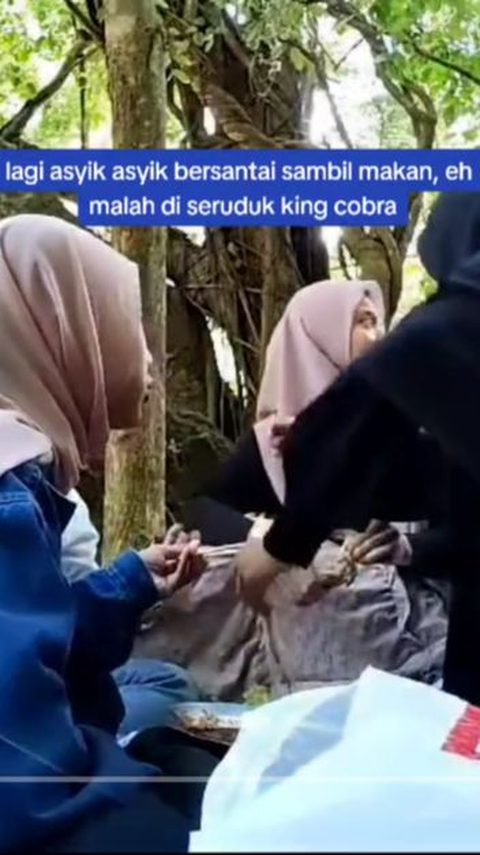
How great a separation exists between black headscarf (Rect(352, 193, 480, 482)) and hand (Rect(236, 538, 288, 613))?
0.93 ft

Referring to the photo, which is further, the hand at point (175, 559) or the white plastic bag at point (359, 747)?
the hand at point (175, 559)

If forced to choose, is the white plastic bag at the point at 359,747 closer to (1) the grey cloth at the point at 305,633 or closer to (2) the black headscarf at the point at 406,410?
(1) the grey cloth at the point at 305,633

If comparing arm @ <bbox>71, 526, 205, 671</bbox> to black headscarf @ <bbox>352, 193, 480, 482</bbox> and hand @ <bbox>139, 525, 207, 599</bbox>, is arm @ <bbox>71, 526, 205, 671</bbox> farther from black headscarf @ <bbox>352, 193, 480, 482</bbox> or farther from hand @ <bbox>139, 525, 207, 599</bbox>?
black headscarf @ <bbox>352, 193, 480, 482</bbox>

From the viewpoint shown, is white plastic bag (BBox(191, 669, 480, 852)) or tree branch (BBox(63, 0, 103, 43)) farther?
tree branch (BBox(63, 0, 103, 43))

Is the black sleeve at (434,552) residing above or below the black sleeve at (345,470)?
below

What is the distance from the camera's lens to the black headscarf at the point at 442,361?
1604 millimetres

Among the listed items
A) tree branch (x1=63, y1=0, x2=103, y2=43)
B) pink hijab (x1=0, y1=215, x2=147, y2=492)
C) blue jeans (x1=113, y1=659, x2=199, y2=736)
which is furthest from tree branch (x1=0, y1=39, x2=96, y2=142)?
blue jeans (x1=113, y1=659, x2=199, y2=736)

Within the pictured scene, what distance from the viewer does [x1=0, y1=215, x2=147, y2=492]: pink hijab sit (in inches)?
63.9

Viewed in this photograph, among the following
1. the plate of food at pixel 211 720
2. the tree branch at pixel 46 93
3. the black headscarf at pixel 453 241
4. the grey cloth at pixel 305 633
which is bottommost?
the plate of food at pixel 211 720

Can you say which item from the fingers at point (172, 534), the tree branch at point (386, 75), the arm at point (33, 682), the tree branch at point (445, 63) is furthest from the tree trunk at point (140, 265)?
the tree branch at point (445, 63)

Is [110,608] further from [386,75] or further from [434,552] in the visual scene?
[386,75]

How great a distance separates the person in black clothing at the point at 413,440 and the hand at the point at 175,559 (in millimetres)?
67

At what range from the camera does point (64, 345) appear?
163 cm

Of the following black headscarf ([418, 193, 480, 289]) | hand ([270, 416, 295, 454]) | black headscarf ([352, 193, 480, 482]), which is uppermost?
black headscarf ([418, 193, 480, 289])
